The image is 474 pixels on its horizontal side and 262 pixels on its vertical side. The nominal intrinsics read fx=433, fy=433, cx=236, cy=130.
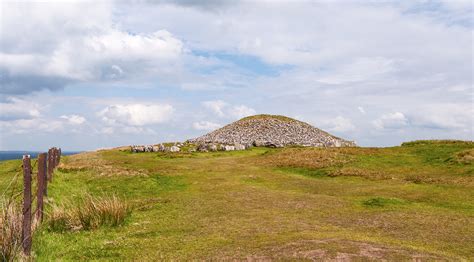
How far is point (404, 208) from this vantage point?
24.7 meters

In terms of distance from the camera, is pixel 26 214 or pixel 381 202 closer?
pixel 26 214

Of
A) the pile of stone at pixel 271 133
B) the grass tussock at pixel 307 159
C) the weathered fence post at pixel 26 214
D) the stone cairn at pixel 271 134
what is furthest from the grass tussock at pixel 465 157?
the pile of stone at pixel 271 133

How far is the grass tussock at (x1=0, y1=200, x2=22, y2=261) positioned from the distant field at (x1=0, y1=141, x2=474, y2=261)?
1296 mm

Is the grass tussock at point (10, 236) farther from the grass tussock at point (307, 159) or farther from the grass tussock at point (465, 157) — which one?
the grass tussock at point (465, 157)

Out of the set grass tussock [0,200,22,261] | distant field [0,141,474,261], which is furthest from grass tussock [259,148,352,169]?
grass tussock [0,200,22,261]

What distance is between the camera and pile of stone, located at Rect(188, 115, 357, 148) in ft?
300

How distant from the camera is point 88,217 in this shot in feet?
65.2

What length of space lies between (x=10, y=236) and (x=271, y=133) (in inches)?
3403

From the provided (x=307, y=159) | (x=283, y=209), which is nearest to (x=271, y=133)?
(x=307, y=159)

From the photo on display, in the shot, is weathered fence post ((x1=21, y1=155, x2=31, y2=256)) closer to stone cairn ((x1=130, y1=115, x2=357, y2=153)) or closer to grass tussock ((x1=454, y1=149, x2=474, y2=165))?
grass tussock ((x1=454, y1=149, x2=474, y2=165))

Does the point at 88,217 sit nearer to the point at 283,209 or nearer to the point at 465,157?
the point at 283,209

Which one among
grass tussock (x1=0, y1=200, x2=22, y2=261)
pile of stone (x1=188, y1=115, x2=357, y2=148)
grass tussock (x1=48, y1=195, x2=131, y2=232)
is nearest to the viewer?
grass tussock (x1=0, y1=200, x2=22, y2=261)

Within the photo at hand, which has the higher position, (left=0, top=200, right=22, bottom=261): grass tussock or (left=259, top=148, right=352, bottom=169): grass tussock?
(left=259, top=148, right=352, bottom=169): grass tussock

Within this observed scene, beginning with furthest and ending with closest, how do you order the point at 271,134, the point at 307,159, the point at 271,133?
the point at 271,133 → the point at 271,134 → the point at 307,159
